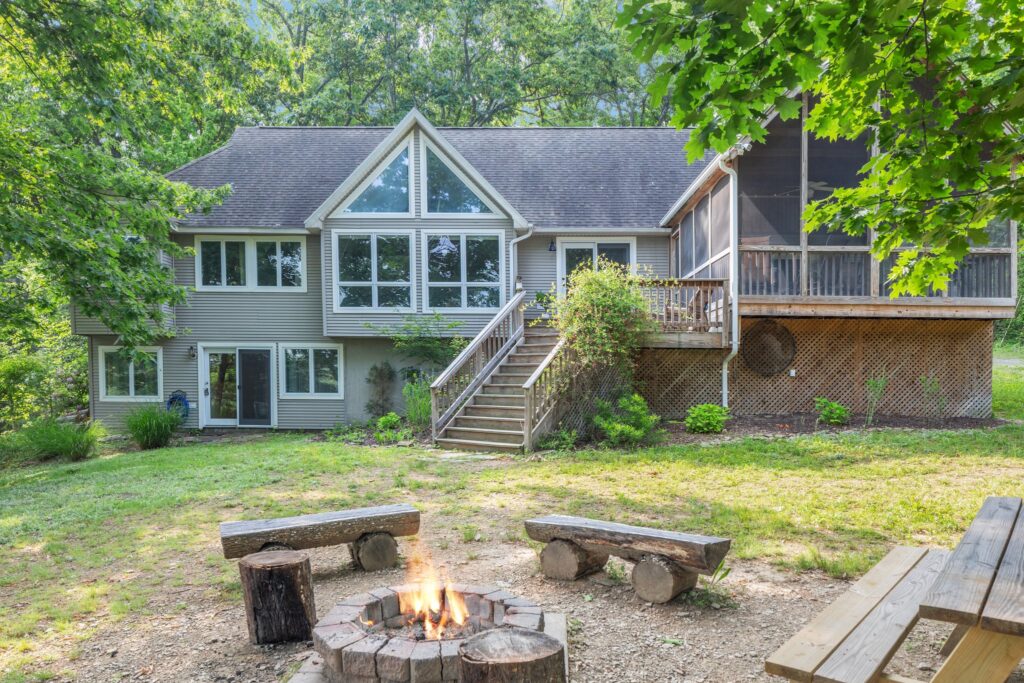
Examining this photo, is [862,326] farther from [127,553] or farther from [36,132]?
[36,132]

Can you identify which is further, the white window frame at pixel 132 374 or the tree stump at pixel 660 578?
the white window frame at pixel 132 374

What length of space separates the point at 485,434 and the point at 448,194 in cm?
652

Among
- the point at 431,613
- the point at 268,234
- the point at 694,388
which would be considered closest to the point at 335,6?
the point at 268,234

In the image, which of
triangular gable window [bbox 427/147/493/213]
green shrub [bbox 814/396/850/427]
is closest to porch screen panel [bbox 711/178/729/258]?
green shrub [bbox 814/396/850/427]

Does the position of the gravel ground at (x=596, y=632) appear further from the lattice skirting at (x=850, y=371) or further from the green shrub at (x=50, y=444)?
the green shrub at (x=50, y=444)

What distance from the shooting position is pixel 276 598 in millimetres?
3752

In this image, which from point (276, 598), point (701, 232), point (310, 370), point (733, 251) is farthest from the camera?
point (310, 370)

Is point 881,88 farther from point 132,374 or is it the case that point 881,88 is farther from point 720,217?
point 132,374

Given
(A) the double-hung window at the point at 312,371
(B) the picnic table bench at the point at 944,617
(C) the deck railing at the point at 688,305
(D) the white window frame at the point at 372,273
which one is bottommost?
(B) the picnic table bench at the point at 944,617

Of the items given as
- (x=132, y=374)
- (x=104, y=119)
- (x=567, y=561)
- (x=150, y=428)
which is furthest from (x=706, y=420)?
(x=132, y=374)

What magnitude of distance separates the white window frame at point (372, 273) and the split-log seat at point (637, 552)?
11.2 metres

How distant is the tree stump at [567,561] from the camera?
4645 mm

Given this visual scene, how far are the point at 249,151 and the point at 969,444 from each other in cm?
1774

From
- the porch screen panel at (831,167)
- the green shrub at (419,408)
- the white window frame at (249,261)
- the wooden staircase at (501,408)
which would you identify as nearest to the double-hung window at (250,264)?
the white window frame at (249,261)
